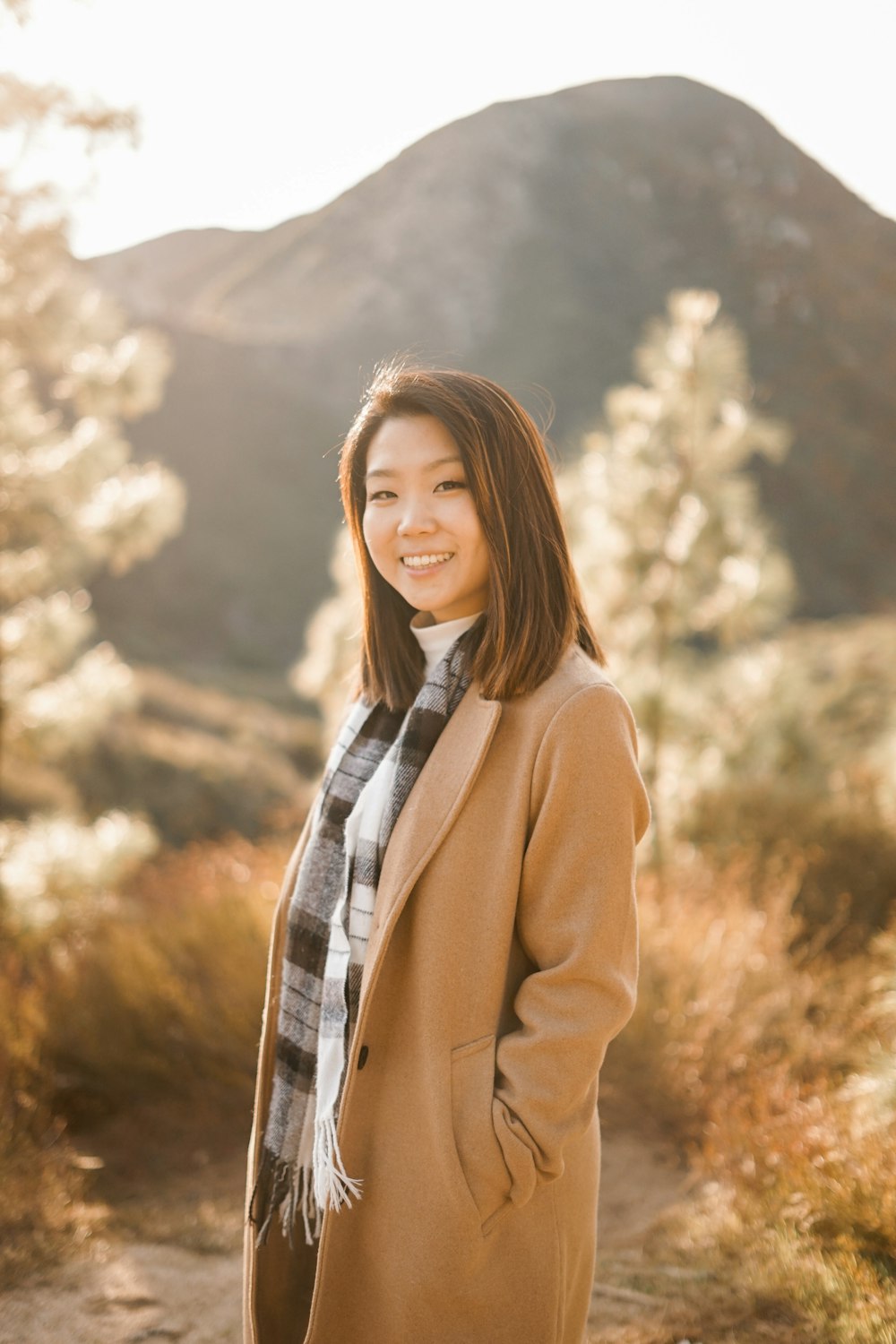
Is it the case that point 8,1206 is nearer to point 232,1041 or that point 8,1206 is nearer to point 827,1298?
point 232,1041

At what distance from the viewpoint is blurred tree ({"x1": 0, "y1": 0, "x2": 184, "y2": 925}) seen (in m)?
4.26

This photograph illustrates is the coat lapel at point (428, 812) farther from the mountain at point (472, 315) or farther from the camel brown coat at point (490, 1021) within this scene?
the mountain at point (472, 315)

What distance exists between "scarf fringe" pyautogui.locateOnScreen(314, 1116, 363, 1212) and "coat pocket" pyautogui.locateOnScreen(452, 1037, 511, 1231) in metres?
0.21

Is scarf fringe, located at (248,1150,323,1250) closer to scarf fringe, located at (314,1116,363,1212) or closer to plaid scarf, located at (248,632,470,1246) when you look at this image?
plaid scarf, located at (248,632,470,1246)

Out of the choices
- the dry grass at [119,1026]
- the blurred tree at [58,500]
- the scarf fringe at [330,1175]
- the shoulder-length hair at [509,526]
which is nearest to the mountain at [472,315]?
the blurred tree at [58,500]

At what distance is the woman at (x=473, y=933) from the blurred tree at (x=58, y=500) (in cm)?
307

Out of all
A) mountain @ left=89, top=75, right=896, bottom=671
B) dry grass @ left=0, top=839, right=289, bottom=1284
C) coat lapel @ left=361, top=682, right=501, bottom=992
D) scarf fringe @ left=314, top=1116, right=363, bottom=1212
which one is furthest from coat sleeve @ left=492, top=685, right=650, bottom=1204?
mountain @ left=89, top=75, right=896, bottom=671

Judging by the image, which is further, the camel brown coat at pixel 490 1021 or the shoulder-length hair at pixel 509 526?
the shoulder-length hair at pixel 509 526

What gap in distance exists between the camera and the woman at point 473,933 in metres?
1.41

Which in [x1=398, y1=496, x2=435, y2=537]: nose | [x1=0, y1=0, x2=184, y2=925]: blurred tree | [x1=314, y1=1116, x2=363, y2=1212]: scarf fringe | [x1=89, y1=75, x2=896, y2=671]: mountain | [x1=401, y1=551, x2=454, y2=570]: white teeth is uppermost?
[x1=89, y1=75, x2=896, y2=671]: mountain

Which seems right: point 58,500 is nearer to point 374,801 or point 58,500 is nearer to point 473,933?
point 374,801

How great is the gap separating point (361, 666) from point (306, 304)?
45.4m

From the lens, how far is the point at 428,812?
1.49 metres

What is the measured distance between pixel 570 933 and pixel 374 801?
41 cm
